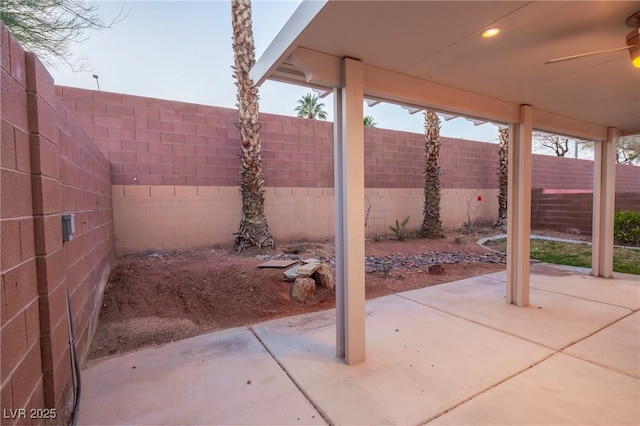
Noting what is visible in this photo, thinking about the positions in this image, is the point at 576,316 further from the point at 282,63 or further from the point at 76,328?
the point at 76,328

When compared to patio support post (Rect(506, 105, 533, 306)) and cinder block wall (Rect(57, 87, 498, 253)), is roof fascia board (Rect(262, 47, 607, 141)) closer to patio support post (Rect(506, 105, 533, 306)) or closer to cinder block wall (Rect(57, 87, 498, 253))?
patio support post (Rect(506, 105, 533, 306))

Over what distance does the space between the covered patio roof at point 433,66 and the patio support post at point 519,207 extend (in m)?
Answer: 0.03

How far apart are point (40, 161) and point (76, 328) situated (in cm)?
141

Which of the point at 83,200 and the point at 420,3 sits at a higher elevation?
the point at 420,3

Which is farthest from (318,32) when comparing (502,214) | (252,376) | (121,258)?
(502,214)

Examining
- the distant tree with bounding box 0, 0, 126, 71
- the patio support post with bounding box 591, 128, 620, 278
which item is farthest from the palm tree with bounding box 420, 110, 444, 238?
the distant tree with bounding box 0, 0, 126, 71

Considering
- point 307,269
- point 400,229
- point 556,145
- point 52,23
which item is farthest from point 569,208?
point 556,145

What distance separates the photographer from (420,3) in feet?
5.58

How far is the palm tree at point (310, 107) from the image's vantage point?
16484 millimetres

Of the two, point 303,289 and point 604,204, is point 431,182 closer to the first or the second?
point 604,204

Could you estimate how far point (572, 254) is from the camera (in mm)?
6598

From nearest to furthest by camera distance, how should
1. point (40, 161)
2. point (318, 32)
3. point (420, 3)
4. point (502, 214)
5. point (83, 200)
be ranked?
point (40, 161), point (420, 3), point (318, 32), point (83, 200), point (502, 214)

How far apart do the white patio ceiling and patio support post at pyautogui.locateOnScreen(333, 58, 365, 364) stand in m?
0.16

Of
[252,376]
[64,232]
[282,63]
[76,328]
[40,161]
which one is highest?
[282,63]
